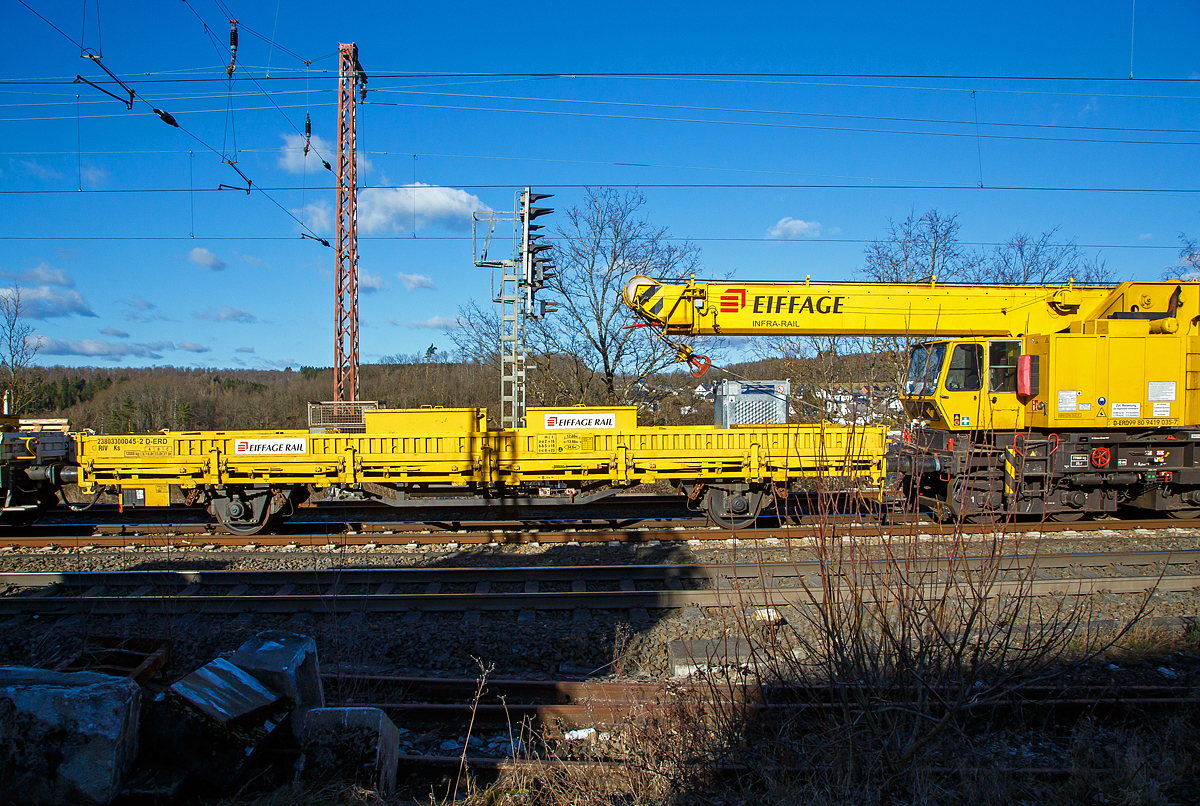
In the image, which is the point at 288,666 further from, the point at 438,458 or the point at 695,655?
the point at 438,458

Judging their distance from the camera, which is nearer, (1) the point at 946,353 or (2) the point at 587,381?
(1) the point at 946,353

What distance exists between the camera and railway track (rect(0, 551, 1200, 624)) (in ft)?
22.8

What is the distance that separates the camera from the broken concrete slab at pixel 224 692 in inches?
129

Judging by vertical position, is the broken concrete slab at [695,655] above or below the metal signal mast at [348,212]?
below

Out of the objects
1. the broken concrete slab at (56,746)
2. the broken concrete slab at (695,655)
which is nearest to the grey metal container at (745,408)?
the broken concrete slab at (695,655)

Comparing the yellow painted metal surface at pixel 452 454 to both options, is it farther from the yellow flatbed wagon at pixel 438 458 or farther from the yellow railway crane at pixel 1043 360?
the yellow railway crane at pixel 1043 360

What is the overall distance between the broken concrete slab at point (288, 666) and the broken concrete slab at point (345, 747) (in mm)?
204

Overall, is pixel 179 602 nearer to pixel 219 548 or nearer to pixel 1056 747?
pixel 219 548

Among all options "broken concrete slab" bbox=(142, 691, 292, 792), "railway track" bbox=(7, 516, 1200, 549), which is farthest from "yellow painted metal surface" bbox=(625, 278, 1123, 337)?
"broken concrete slab" bbox=(142, 691, 292, 792)

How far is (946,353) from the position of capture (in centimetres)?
1052

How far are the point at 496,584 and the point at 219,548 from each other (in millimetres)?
4904

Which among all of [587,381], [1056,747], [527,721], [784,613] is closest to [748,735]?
[527,721]

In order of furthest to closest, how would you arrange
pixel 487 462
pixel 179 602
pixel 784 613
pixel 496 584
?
pixel 487 462 < pixel 496 584 < pixel 179 602 < pixel 784 613

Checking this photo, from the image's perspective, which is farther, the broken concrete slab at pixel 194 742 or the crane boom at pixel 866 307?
the crane boom at pixel 866 307
